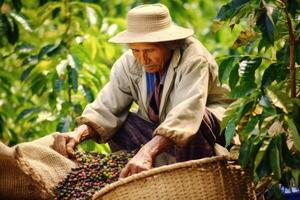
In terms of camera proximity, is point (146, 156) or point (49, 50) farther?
point (49, 50)

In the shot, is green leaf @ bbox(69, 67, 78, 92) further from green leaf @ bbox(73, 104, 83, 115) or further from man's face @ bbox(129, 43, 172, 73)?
man's face @ bbox(129, 43, 172, 73)

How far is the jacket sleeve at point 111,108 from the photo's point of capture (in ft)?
19.4

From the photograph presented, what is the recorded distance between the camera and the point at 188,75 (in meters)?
5.58

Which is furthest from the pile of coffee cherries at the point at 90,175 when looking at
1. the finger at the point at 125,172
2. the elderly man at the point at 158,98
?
the finger at the point at 125,172

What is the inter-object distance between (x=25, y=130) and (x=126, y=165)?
3671 mm

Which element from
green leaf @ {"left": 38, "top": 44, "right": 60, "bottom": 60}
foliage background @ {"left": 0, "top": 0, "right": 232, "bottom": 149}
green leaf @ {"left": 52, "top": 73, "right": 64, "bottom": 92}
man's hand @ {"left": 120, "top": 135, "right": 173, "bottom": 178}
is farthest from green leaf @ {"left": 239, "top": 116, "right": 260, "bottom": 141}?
green leaf @ {"left": 38, "top": 44, "right": 60, "bottom": 60}

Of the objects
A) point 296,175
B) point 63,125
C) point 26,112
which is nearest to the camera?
point 296,175

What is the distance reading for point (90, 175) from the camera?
551 centimetres

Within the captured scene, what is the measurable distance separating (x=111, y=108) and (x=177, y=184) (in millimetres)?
1124

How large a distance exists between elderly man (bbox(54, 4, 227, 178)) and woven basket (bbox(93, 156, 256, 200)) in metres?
0.27

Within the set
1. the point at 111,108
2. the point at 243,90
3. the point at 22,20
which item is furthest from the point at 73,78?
the point at 243,90

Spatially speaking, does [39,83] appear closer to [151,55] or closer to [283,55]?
[151,55]

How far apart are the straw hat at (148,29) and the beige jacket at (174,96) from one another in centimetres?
13

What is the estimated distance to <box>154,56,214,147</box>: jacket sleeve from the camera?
532 centimetres
